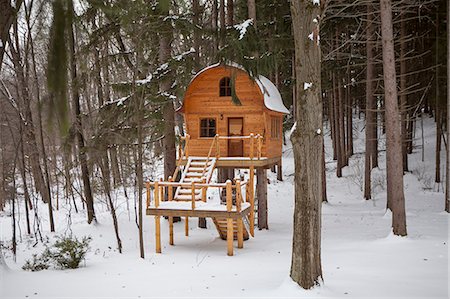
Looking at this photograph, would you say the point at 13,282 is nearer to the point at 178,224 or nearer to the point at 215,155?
the point at 215,155

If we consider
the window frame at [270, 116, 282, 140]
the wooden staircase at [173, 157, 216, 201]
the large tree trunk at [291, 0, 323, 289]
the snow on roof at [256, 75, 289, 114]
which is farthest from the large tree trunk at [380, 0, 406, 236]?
the large tree trunk at [291, 0, 323, 289]

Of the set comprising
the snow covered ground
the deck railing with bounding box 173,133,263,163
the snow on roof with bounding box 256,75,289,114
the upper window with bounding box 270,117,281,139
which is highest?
the snow on roof with bounding box 256,75,289,114

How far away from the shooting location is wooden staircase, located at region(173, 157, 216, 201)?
13438mm

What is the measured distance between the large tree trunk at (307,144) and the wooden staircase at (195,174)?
6.15 m

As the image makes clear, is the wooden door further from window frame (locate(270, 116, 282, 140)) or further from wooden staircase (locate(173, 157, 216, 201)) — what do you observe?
wooden staircase (locate(173, 157, 216, 201))

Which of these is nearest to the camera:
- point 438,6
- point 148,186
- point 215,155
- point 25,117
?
point 148,186

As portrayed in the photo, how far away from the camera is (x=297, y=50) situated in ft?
24.7

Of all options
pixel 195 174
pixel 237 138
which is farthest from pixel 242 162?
pixel 195 174

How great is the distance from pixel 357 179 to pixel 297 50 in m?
19.6

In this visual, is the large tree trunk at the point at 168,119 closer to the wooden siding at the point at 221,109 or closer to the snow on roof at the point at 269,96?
the wooden siding at the point at 221,109

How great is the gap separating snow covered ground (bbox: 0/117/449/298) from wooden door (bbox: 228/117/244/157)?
3320mm

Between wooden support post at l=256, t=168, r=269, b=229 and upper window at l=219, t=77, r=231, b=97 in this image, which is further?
wooden support post at l=256, t=168, r=269, b=229

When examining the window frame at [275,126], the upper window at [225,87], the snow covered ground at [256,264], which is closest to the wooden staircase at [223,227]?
the snow covered ground at [256,264]

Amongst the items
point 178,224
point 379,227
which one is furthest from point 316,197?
point 178,224
